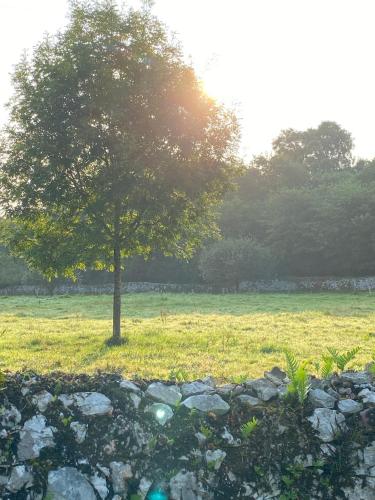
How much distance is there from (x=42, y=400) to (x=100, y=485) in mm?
1145

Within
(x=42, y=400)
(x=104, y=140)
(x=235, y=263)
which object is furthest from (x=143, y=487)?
(x=235, y=263)

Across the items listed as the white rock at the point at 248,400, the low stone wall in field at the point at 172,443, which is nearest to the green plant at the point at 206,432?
the low stone wall in field at the point at 172,443

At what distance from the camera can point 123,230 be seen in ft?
72.2

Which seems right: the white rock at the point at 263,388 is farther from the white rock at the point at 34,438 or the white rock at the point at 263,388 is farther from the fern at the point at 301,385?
the white rock at the point at 34,438

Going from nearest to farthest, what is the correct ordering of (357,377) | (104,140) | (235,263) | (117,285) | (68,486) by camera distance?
(68,486)
(357,377)
(104,140)
(117,285)
(235,263)

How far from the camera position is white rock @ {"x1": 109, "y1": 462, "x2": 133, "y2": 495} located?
18.1 ft

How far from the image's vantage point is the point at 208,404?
20.1ft

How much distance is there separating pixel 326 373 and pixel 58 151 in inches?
583

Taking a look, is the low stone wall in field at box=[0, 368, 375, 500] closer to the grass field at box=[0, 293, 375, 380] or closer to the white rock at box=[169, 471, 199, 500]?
the white rock at box=[169, 471, 199, 500]

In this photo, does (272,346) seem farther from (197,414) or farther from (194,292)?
(194,292)

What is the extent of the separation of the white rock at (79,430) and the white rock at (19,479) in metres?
0.60

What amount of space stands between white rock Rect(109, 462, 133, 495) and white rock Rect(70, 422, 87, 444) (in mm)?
432

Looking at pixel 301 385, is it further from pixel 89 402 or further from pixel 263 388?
pixel 89 402

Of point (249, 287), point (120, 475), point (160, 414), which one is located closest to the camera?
point (120, 475)
